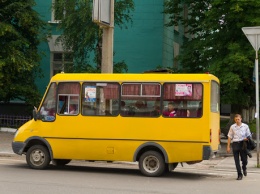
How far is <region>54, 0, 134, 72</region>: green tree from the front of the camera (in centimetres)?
2362

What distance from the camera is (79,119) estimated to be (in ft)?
43.9

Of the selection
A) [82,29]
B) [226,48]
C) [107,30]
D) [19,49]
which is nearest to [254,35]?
[107,30]

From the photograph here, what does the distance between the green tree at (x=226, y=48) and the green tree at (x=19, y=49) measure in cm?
737

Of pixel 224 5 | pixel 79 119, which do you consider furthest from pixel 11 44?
pixel 79 119

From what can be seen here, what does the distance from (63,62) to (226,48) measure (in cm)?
863

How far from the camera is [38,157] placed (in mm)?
13742

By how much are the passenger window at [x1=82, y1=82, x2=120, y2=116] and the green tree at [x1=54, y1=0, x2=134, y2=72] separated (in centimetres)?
1039

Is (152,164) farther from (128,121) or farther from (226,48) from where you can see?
→ (226,48)

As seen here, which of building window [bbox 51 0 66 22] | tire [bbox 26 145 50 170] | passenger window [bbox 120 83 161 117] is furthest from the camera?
building window [bbox 51 0 66 22]

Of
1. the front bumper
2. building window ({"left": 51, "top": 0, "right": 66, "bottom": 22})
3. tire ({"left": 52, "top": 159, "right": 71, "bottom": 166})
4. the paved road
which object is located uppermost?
building window ({"left": 51, "top": 0, "right": 66, "bottom": 22})

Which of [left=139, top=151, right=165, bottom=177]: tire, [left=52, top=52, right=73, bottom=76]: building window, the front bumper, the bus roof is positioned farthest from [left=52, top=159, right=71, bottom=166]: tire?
[left=52, top=52, right=73, bottom=76]: building window

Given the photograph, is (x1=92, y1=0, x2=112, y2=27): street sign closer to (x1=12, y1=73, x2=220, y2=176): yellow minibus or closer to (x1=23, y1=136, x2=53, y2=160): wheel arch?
(x1=12, y1=73, x2=220, y2=176): yellow minibus

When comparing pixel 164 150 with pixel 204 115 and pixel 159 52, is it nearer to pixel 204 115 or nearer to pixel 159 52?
pixel 204 115

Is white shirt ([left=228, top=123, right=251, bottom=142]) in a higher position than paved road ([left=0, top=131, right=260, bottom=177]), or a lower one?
higher
